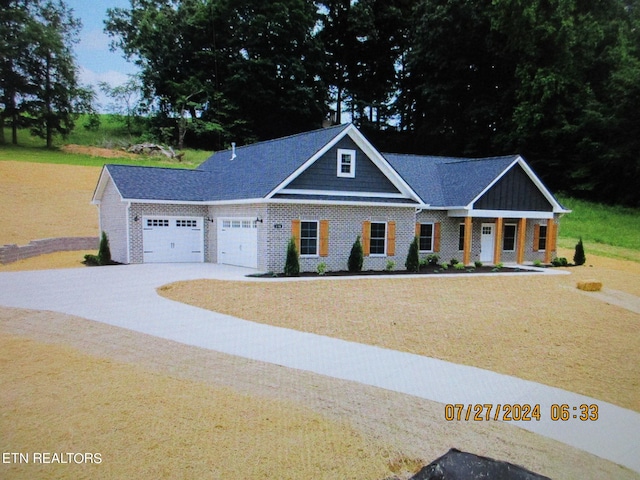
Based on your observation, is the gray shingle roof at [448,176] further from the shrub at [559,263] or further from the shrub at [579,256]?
the shrub at [579,256]

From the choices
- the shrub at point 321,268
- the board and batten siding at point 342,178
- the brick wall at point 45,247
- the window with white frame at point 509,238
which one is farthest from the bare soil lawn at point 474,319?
the brick wall at point 45,247

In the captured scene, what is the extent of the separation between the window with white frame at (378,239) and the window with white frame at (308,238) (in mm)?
2511

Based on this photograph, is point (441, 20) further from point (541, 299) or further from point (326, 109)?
point (541, 299)

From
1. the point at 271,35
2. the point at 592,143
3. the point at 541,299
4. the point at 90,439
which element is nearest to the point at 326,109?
the point at 271,35

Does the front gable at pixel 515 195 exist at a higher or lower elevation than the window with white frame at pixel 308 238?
higher

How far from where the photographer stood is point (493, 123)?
155 ft

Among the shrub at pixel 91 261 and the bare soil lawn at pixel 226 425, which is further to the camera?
the shrub at pixel 91 261

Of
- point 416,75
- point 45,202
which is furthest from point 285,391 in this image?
point 416,75

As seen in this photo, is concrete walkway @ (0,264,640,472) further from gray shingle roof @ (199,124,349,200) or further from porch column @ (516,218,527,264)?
porch column @ (516,218,527,264)

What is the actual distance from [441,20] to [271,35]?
57.9ft

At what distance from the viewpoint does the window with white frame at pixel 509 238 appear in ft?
77.8

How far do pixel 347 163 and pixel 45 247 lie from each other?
15109mm
